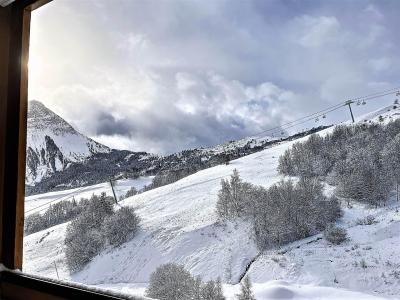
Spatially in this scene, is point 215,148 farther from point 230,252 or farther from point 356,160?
point 356,160

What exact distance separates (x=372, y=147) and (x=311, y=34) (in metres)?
0.64

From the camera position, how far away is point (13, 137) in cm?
146

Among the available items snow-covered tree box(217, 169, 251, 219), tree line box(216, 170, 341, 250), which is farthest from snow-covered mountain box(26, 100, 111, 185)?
tree line box(216, 170, 341, 250)

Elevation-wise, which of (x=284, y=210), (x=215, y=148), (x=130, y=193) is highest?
(x=215, y=148)

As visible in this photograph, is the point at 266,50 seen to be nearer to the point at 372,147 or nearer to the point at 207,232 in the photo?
the point at 372,147

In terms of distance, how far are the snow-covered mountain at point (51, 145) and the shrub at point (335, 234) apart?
1.36m

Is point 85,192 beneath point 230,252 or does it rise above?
above

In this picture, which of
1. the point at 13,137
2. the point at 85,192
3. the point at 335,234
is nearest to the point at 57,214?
the point at 85,192

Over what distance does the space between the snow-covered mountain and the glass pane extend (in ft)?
0.03

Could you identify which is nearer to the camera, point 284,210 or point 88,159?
point 284,210

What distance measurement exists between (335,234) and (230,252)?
52 centimetres

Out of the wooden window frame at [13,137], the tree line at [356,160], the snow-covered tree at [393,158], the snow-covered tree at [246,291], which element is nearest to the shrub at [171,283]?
the snow-covered tree at [246,291]

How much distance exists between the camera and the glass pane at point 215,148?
4.59 feet

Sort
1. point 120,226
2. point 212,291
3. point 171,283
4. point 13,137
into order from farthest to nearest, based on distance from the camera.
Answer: point 120,226 → point 171,283 → point 212,291 → point 13,137
